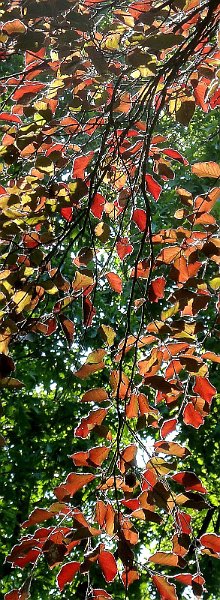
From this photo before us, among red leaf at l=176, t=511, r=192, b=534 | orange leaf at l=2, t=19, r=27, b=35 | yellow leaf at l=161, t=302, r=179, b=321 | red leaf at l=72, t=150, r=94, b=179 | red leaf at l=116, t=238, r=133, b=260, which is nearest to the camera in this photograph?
orange leaf at l=2, t=19, r=27, b=35

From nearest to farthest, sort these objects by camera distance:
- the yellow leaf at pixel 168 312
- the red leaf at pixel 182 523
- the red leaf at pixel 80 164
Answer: the red leaf at pixel 182 523 → the yellow leaf at pixel 168 312 → the red leaf at pixel 80 164

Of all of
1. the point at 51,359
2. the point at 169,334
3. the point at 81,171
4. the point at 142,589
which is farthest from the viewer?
the point at 51,359

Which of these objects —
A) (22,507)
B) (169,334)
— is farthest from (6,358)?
(22,507)

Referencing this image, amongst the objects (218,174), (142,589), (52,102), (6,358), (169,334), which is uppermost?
(52,102)

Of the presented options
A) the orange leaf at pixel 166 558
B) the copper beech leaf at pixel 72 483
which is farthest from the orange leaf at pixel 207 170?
the orange leaf at pixel 166 558

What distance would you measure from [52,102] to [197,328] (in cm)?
61

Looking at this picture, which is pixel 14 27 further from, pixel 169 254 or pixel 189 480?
pixel 189 480

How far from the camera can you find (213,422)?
6.39 meters

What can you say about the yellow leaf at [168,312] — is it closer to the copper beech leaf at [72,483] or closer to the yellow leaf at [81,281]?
the yellow leaf at [81,281]

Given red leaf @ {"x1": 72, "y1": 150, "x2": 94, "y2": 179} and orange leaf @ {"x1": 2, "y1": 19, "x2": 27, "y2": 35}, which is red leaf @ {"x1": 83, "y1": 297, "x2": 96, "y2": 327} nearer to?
red leaf @ {"x1": 72, "y1": 150, "x2": 94, "y2": 179}

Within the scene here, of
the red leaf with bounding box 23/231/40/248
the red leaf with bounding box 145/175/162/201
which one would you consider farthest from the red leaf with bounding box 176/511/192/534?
the red leaf with bounding box 145/175/162/201

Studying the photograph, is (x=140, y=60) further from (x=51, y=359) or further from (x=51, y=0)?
(x=51, y=359)

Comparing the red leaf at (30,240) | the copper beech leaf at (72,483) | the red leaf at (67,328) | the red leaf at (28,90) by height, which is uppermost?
the red leaf at (28,90)

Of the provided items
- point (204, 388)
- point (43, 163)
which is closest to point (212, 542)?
point (204, 388)
